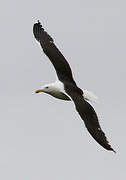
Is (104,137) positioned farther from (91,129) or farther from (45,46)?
(45,46)

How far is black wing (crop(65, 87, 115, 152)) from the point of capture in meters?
31.9

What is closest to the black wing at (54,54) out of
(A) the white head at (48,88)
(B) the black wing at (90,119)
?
(A) the white head at (48,88)

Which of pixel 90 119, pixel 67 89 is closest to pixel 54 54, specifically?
pixel 67 89

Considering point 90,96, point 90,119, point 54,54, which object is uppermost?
point 54,54

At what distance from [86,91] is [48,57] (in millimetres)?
3312

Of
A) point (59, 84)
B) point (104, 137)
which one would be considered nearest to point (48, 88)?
point (59, 84)

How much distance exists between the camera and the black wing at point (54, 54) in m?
37.8

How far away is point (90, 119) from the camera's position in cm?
3312

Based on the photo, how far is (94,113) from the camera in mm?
33375

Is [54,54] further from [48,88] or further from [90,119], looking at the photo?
[90,119]

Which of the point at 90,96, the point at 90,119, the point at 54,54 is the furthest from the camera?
the point at 54,54

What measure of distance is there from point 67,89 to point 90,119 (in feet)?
10.7

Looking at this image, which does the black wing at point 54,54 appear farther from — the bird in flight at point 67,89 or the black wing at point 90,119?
the black wing at point 90,119

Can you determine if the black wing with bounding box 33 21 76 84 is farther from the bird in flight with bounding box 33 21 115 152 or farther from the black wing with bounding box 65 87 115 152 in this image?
the black wing with bounding box 65 87 115 152
